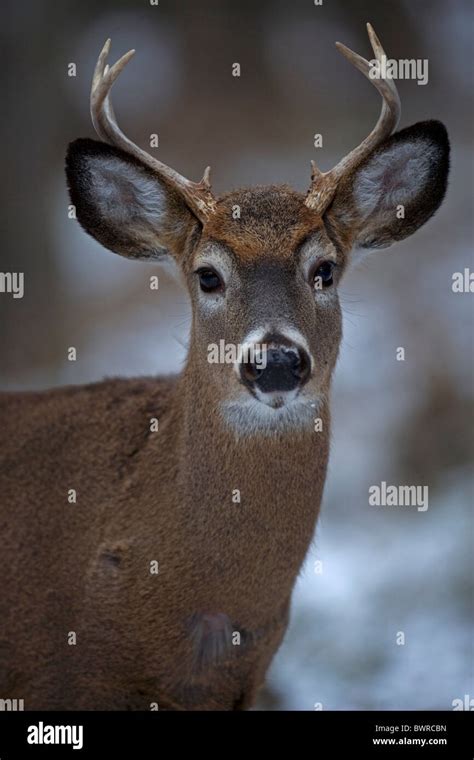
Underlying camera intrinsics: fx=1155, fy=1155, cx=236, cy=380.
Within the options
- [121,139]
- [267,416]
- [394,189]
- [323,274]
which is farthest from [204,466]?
[394,189]

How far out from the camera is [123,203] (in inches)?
209

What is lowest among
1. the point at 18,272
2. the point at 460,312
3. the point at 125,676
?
the point at 125,676

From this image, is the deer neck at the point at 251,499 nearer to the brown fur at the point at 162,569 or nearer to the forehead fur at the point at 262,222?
the brown fur at the point at 162,569

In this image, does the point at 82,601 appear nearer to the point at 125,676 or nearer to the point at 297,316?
the point at 125,676

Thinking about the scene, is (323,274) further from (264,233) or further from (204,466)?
(204,466)

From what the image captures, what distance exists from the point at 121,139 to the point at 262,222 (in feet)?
2.65

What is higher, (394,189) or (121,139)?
(121,139)

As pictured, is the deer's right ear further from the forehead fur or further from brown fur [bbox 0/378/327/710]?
brown fur [bbox 0/378/327/710]

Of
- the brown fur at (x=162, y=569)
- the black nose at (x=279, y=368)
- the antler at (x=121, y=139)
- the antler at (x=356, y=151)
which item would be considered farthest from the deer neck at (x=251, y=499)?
the antler at (x=356, y=151)

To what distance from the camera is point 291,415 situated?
475cm

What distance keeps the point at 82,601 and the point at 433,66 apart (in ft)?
23.4

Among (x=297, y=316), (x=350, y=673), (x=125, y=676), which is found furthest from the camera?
(x=350, y=673)
